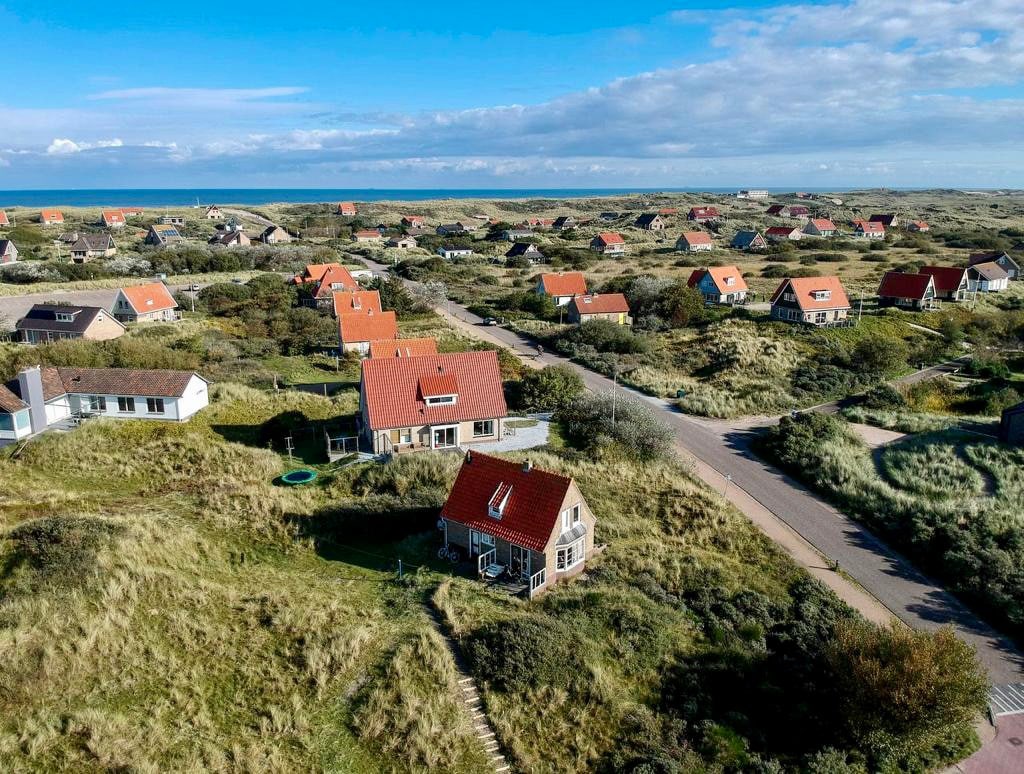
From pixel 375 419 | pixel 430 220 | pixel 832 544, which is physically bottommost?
pixel 832 544

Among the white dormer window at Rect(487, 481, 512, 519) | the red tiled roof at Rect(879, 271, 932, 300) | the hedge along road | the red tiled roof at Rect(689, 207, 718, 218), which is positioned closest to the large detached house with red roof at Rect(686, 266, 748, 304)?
the red tiled roof at Rect(879, 271, 932, 300)

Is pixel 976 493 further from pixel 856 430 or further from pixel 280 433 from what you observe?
pixel 280 433

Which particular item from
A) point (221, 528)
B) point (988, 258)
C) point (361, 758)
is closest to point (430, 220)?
point (988, 258)

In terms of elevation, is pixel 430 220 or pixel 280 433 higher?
pixel 430 220

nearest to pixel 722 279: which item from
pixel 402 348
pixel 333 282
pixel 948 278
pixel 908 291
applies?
pixel 908 291

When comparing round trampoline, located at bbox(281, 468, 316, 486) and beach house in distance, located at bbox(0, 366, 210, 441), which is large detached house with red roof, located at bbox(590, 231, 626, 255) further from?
round trampoline, located at bbox(281, 468, 316, 486)

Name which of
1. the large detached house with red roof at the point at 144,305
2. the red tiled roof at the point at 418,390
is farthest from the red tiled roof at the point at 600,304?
the large detached house with red roof at the point at 144,305

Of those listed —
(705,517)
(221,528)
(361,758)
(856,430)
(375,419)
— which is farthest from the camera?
(856,430)

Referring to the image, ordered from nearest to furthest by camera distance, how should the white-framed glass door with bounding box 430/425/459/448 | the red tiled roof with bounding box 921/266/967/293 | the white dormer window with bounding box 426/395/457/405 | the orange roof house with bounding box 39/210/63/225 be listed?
the white dormer window with bounding box 426/395/457/405 → the white-framed glass door with bounding box 430/425/459/448 → the red tiled roof with bounding box 921/266/967/293 → the orange roof house with bounding box 39/210/63/225
